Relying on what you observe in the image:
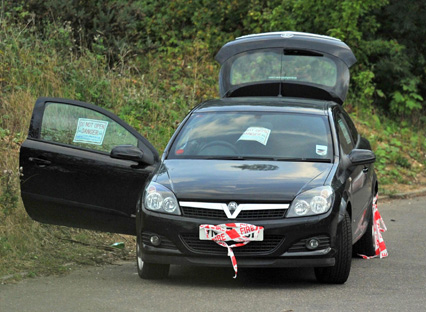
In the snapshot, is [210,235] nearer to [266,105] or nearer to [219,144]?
[219,144]

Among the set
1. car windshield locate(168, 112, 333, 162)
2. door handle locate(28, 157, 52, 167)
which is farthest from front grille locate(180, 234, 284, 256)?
door handle locate(28, 157, 52, 167)

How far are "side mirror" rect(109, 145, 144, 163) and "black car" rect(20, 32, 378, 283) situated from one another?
0.04 feet

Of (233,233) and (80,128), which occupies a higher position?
(80,128)

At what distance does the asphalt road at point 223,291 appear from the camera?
25.1ft

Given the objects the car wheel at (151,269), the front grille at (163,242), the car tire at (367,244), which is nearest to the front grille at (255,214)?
the front grille at (163,242)

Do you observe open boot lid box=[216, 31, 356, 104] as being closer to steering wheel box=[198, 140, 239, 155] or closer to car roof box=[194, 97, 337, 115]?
car roof box=[194, 97, 337, 115]

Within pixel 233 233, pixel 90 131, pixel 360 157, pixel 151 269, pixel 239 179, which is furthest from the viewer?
pixel 90 131

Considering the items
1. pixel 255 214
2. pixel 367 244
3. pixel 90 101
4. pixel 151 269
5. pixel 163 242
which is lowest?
pixel 367 244

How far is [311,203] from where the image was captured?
27.4ft

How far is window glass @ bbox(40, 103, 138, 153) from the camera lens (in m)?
9.76

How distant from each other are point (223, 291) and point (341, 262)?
1.04m

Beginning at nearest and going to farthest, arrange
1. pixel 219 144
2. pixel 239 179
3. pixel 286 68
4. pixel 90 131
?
pixel 239 179, pixel 219 144, pixel 90 131, pixel 286 68

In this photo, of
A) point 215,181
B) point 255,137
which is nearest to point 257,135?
point 255,137

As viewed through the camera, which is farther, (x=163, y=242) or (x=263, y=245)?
(x=163, y=242)
